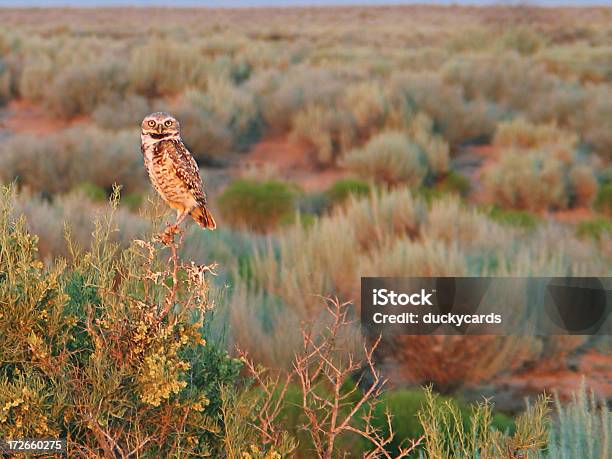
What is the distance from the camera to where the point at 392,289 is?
7.57 m

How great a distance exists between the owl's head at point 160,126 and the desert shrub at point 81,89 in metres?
15.7

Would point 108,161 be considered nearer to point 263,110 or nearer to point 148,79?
point 263,110

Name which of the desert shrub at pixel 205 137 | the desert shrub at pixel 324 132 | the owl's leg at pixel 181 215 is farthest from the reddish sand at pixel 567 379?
the desert shrub at pixel 205 137

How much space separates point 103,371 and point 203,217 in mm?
1068

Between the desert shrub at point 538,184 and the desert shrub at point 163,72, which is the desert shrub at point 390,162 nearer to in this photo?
the desert shrub at point 538,184

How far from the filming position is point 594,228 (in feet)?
38.3

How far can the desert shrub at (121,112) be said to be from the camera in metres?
17.9

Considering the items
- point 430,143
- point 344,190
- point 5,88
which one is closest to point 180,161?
point 344,190

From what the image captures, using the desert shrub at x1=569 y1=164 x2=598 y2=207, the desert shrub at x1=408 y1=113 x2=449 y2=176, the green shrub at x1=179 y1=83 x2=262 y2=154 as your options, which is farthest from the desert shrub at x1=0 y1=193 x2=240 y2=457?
the green shrub at x1=179 y1=83 x2=262 y2=154

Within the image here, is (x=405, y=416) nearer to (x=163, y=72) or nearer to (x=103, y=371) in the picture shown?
(x=103, y=371)

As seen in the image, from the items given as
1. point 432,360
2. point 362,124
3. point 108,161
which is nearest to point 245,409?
point 432,360

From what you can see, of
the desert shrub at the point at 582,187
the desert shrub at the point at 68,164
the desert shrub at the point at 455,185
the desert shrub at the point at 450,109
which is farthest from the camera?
the desert shrub at the point at 450,109

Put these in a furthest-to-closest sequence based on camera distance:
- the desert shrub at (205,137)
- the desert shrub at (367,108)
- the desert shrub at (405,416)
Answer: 1. the desert shrub at (367,108)
2. the desert shrub at (205,137)
3. the desert shrub at (405,416)

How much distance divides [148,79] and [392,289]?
46.4 ft
